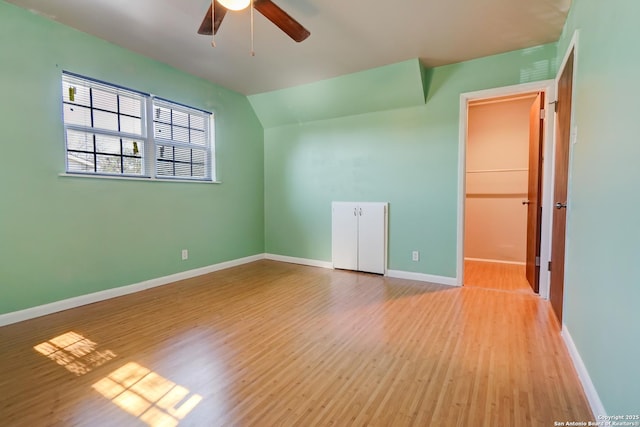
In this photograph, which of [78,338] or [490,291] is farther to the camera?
[490,291]

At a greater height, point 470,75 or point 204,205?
point 470,75

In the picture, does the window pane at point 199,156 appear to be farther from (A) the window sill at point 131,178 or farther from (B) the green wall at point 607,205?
(B) the green wall at point 607,205

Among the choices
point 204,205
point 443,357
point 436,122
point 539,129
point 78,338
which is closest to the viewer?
point 443,357

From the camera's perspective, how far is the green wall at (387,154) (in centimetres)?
349

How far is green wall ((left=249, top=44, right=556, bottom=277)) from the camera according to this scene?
3490 mm

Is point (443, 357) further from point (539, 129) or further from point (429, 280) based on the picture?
point (539, 129)

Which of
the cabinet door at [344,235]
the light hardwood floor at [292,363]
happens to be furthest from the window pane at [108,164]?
the cabinet door at [344,235]

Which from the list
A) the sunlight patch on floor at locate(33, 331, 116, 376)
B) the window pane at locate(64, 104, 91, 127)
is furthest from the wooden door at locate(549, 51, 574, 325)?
the window pane at locate(64, 104, 91, 127)

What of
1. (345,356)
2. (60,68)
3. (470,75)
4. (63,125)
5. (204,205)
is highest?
(470,75)

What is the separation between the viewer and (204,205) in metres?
4.11

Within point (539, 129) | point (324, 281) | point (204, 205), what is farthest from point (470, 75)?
point (204, 205)

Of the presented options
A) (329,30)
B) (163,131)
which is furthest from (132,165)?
(329,30)

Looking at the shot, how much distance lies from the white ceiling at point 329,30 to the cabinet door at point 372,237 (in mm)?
1778

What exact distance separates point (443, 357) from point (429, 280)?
1804 millimetres
